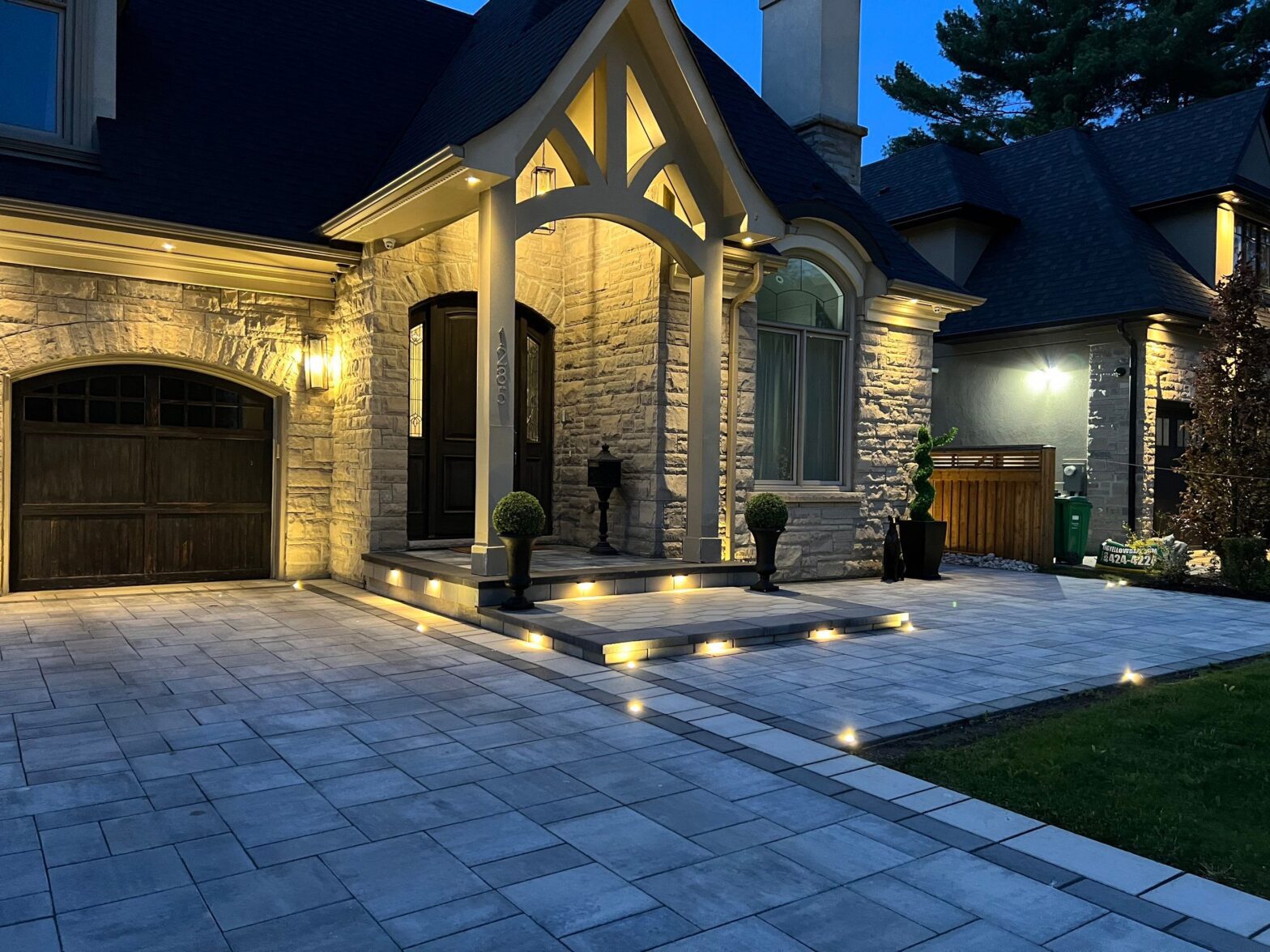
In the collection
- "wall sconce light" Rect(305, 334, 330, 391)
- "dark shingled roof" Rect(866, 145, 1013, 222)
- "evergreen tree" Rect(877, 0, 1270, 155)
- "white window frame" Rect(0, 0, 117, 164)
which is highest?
"evergreen tree" Rect(877, 0, 1270, 155)

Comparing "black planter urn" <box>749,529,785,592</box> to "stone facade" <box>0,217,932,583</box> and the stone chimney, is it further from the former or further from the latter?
the stone chimney

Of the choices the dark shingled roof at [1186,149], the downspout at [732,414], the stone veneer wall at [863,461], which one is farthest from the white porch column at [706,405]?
the dark shingled roof at [1186,149]

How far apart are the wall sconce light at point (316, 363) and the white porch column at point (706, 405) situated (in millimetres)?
3952

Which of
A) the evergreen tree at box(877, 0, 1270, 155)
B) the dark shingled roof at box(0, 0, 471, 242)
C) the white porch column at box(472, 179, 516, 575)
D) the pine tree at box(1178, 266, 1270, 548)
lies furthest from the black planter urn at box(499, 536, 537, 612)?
the evergreen tree at box(877, 0, 1270, 155)

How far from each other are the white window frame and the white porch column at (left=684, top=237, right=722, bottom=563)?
19.5ft

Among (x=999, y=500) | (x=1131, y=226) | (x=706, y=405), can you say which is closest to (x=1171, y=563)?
(x=999, y=500)

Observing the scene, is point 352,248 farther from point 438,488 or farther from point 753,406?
point 753,406

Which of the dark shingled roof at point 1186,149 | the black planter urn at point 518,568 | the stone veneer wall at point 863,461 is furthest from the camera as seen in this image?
the dark shingled roof at point 1186,149

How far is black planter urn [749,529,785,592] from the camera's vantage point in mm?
9164

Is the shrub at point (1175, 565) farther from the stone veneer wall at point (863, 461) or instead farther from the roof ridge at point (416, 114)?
the roof ridge at point (416, 114)

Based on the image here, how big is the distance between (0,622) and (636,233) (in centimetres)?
687

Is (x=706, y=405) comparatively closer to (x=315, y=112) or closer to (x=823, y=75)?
(x=315, y=112)

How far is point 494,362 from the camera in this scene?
7805mm

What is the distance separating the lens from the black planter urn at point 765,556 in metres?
9.16
